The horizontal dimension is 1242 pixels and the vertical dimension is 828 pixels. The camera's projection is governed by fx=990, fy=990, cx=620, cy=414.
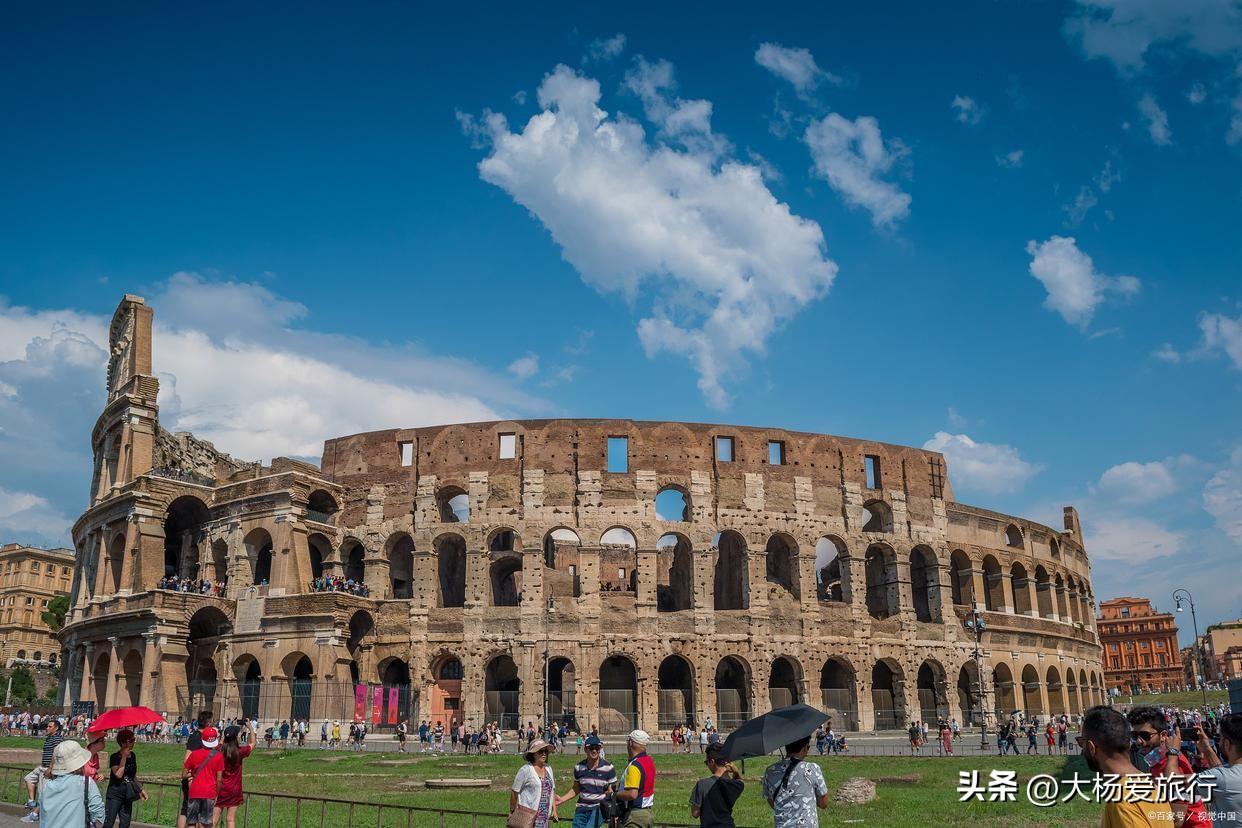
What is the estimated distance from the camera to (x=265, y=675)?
38.3 meters

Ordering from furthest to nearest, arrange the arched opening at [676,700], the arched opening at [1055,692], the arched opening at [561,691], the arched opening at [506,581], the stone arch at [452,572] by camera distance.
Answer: the arched opening at [1055,692], the arched opening at [506,581], the stone arch at [452,572], the arched opening at [676,700], the arched opening at [561,691]

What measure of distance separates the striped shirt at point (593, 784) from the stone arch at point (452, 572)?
34.4 meters

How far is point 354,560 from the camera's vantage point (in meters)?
42.9

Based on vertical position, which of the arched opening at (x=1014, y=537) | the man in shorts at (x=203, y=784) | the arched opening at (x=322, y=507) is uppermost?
the arched opening at (x=322, y=507)

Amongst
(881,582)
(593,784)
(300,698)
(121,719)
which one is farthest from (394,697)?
(593,784)

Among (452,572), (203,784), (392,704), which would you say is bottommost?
(392,704)

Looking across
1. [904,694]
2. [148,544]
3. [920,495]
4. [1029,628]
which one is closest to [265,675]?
[148,544]

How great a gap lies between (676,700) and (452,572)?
11371 millimetres

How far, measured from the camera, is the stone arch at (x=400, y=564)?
4141 centimetres

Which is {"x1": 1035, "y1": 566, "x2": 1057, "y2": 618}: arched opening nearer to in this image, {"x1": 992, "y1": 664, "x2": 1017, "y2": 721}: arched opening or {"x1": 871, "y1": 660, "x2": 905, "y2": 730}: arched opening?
{"x1": 992, "y1": 664, "x2": 1017, "y2": 721}: arched opening

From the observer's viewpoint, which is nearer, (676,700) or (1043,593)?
(676,700)

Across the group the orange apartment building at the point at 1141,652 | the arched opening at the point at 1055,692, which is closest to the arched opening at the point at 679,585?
the arched opening at the point at 1055,692

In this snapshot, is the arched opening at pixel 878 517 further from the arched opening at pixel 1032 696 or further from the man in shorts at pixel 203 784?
the man in shorts at pixel 203 784

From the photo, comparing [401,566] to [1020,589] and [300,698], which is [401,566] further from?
[1020,589]
